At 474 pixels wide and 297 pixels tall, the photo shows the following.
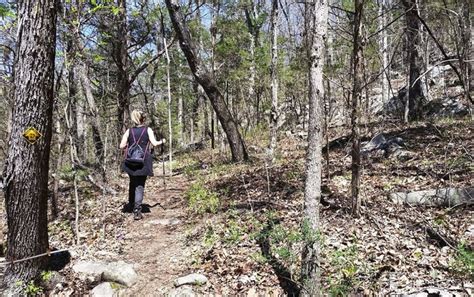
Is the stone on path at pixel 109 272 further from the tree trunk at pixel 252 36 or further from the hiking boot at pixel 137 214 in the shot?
the tree trunk at pixel 252 36

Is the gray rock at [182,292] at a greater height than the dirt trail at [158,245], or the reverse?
the dirt trail at [158,245]

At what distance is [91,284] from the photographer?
4691 millimetres

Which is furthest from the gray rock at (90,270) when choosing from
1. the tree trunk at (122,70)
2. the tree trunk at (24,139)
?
the tree trunk at (122,70)

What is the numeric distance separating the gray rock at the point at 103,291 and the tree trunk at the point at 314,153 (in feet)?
8.03

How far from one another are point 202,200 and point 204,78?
3.88m

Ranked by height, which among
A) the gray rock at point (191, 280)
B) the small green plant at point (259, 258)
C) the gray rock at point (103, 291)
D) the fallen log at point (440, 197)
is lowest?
the gray rock at point (103, 291)

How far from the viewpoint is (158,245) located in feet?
18.8

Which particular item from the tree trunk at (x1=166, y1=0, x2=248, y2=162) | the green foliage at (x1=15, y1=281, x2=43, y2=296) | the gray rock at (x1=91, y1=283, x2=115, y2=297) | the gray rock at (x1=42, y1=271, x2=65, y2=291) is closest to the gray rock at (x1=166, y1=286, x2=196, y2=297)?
the gray rock at (x1=91, y1=283, x2=115, y2=297)

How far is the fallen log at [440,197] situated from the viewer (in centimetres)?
500

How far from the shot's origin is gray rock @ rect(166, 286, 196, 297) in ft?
14.1

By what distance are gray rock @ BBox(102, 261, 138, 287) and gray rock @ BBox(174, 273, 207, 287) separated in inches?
25.2

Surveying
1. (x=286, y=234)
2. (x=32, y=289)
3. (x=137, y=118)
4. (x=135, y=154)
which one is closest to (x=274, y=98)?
(x=137, y=118)

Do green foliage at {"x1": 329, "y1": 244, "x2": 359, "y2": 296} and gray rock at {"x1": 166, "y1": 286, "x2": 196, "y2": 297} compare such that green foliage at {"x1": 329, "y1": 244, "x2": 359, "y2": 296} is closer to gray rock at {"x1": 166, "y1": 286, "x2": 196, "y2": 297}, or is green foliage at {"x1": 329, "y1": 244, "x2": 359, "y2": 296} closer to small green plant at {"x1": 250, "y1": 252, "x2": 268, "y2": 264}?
small green plant at {"x1": 250, "y1": 252, "x2": 268, "y2": 264}

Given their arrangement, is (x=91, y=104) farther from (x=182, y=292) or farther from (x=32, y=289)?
(x=182, y=292)
